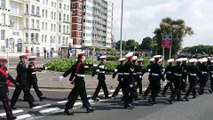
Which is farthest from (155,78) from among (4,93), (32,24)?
(32,24)

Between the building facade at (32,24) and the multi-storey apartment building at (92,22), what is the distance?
1819cm

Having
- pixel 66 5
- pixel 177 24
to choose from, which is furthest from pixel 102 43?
pixel 177 24

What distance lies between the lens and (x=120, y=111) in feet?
35.9

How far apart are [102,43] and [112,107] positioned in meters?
121

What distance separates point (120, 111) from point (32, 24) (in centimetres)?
5948

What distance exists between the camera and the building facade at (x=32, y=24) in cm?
5819

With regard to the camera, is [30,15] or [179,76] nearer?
[179,76]

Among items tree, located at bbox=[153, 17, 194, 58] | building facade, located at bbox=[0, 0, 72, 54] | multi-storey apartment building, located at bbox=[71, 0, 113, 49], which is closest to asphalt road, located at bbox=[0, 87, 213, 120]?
tree, located at bbox=[153, 17, 194, 58]

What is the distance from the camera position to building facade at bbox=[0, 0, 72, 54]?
2291 inches

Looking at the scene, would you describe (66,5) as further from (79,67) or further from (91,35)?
(79,67)

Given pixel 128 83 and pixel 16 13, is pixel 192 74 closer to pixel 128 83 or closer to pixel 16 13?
pixel 128 83

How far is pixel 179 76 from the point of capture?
13523mm

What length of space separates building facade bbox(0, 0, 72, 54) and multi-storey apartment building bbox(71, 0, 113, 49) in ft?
59.7

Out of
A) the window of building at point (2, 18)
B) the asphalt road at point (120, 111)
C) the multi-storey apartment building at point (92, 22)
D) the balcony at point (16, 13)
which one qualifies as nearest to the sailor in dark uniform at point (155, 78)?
the asphalt road at point (120, 111)
